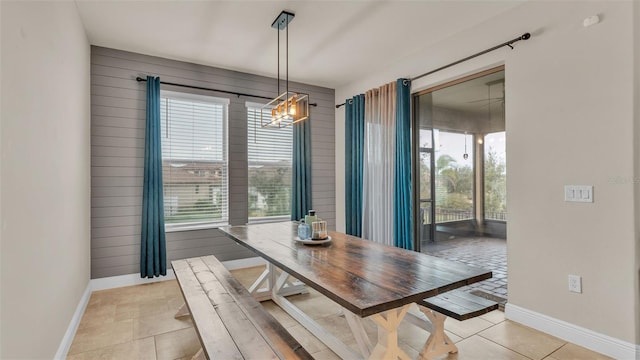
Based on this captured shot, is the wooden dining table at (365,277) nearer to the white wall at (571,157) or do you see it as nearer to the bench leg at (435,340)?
the bench leg at (435,340)

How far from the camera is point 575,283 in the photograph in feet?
7.90

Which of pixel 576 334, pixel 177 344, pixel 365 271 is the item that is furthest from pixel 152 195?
pixel 576 334

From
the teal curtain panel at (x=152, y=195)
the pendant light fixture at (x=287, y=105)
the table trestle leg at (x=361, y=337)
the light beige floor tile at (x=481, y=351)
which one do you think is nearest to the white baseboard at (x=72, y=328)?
the teal curtain panel at (x=152, y=195)

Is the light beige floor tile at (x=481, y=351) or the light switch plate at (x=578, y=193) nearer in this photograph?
the light beige floor tile at (x=481, y=351)

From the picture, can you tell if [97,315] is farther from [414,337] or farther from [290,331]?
[414,337]

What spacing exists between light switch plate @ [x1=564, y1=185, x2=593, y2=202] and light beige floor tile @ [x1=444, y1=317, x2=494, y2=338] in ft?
4.01

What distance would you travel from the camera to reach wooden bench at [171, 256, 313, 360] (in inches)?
58.7

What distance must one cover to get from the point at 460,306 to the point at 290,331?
1.34 m

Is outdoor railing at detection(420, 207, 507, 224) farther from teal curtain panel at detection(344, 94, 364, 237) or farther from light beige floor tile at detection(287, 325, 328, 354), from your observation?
light beige floor tile at detection(287, 325, 328, 354)

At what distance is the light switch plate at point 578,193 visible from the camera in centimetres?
233

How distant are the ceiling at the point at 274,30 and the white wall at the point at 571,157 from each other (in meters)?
0.52

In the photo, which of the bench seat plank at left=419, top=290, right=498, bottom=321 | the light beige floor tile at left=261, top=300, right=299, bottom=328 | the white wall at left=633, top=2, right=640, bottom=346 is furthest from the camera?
the light beige floor tile at left=261, top=300, right=299, bottom=328

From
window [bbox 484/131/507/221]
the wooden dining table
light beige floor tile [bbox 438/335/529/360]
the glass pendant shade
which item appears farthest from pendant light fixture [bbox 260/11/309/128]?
light beige floor tile [bbox 438/335/529/360]

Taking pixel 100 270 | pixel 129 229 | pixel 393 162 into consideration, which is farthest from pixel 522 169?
pixel 100 270
